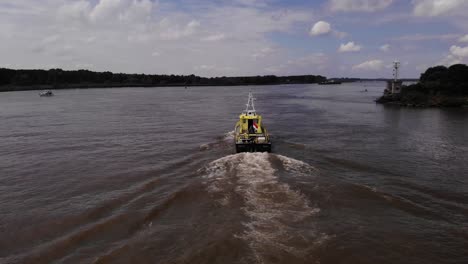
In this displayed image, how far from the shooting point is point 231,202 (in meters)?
17.7

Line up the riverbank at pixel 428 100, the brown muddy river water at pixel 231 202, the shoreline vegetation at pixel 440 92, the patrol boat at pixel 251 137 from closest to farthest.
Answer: the brown muddy river water at pixel 231 202 → the patrol boat at pixel 251 137 → the riverbank at pixel 428 100 → the shoreline vegetation at pixel 440 92

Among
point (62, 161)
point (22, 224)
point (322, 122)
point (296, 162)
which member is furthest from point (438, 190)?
point (322, 122)

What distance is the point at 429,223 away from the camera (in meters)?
15.7

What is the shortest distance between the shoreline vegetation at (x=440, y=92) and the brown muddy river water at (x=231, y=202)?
44.3 metres

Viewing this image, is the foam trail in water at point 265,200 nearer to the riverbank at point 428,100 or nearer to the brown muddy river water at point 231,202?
the brown muddy river water at point 231,202

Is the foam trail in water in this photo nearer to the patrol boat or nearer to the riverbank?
the patrol boat

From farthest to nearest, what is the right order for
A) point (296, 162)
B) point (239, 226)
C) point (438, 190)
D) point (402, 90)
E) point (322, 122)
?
point (402, 90) < point (322, 122) < point (296, 162) < point (438, 190) < point (239, 226)

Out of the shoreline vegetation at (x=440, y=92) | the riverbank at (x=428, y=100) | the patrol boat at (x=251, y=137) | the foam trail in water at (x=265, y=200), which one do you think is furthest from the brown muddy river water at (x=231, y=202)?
the shoreline vegetation at (x=440, y=92)

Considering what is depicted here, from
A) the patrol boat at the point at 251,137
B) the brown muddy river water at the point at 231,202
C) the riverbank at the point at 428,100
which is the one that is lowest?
the brown muddy river water at the point at 231,202

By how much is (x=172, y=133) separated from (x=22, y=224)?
84.8ft

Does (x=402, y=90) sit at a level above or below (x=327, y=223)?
above

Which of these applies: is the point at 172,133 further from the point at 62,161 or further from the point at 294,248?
the point at 294,248

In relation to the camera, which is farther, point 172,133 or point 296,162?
point 172,133

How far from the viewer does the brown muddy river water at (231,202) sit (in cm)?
1333
